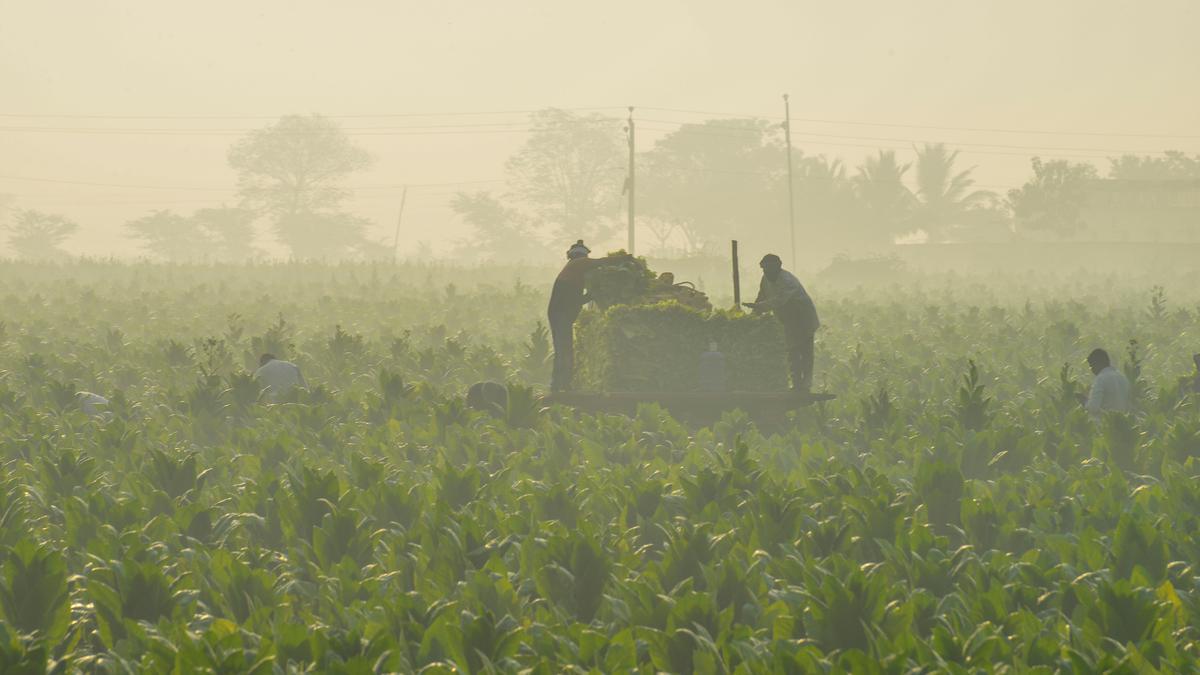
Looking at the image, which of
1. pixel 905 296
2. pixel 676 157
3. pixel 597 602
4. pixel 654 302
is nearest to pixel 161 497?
pixel 597 602

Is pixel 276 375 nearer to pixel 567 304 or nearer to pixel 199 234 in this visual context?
pixel 567 304

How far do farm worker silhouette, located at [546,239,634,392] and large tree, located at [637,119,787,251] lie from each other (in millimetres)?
98576

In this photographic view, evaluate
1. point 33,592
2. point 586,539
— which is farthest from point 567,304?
point 33,592

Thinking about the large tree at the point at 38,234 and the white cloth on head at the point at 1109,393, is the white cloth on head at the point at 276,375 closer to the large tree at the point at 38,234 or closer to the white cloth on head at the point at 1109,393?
the white cloth on head at the point at 1109,393

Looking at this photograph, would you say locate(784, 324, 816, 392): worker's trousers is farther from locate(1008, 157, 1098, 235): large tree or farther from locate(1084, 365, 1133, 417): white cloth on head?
locate(1008, 157, 1098, 235): large tree

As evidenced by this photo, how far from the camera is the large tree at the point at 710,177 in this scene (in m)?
117

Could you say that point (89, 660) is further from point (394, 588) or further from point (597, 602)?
point (597, 602)

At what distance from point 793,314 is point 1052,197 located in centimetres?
7902

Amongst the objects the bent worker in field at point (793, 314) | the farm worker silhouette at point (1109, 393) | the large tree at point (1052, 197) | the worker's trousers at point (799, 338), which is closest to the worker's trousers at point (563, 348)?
the bent worker in field at point (793, 314)

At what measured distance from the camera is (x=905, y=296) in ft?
156

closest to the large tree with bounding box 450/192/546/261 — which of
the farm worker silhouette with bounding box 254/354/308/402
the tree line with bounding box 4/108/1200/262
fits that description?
the tree line with bounding box 4/108/1200/262

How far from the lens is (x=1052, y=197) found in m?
89.0

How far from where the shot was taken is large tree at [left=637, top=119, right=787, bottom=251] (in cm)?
11725

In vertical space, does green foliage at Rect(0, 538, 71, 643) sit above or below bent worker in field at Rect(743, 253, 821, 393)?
below
